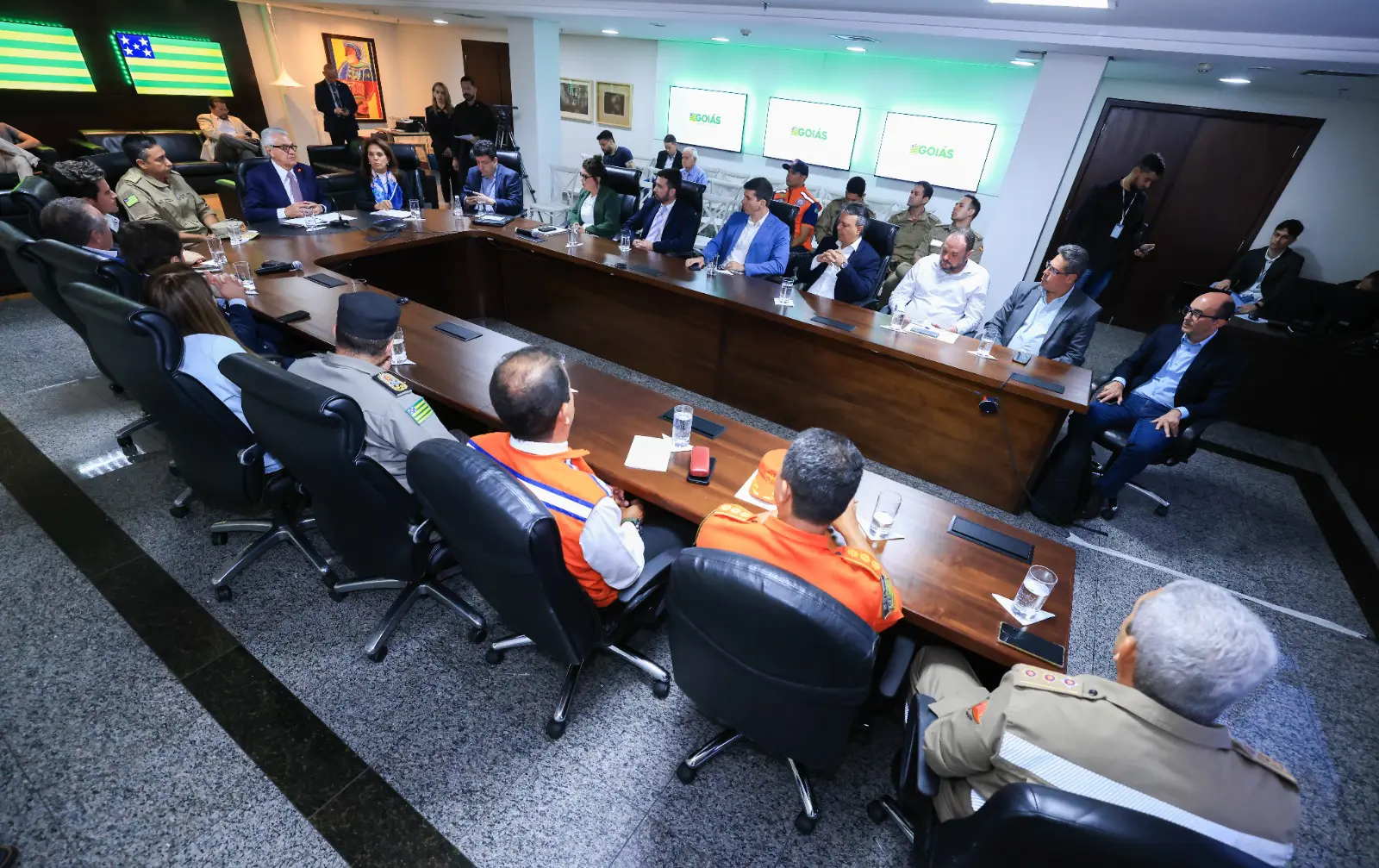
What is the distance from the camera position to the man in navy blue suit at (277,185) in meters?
4.11

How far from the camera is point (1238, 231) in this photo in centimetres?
598

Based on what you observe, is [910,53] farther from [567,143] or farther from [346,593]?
[346,593]

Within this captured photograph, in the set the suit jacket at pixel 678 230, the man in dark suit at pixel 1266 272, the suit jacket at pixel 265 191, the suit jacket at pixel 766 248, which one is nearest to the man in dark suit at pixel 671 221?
the suit jacket at pixel 678 230

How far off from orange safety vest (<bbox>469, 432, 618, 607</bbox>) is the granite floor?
65cm

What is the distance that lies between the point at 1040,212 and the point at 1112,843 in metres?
5.04

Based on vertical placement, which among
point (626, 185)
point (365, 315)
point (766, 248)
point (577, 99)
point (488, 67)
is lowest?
point (766, 248)

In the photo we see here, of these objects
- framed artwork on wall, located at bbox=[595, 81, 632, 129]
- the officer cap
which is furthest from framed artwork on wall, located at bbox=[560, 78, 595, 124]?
the officer cap

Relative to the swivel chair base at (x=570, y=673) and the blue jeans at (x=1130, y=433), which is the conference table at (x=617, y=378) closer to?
the blue jeans at (x=1130, y=433)

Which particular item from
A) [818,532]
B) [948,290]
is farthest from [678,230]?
[818,532]

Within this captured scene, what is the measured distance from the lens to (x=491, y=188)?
5.18m

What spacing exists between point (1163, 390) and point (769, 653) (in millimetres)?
3295

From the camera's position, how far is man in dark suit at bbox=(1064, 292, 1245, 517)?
2867 millimetres

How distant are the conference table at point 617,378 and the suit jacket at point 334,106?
5613 millimetres

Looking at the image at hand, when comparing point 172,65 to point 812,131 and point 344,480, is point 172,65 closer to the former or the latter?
point 812,131
